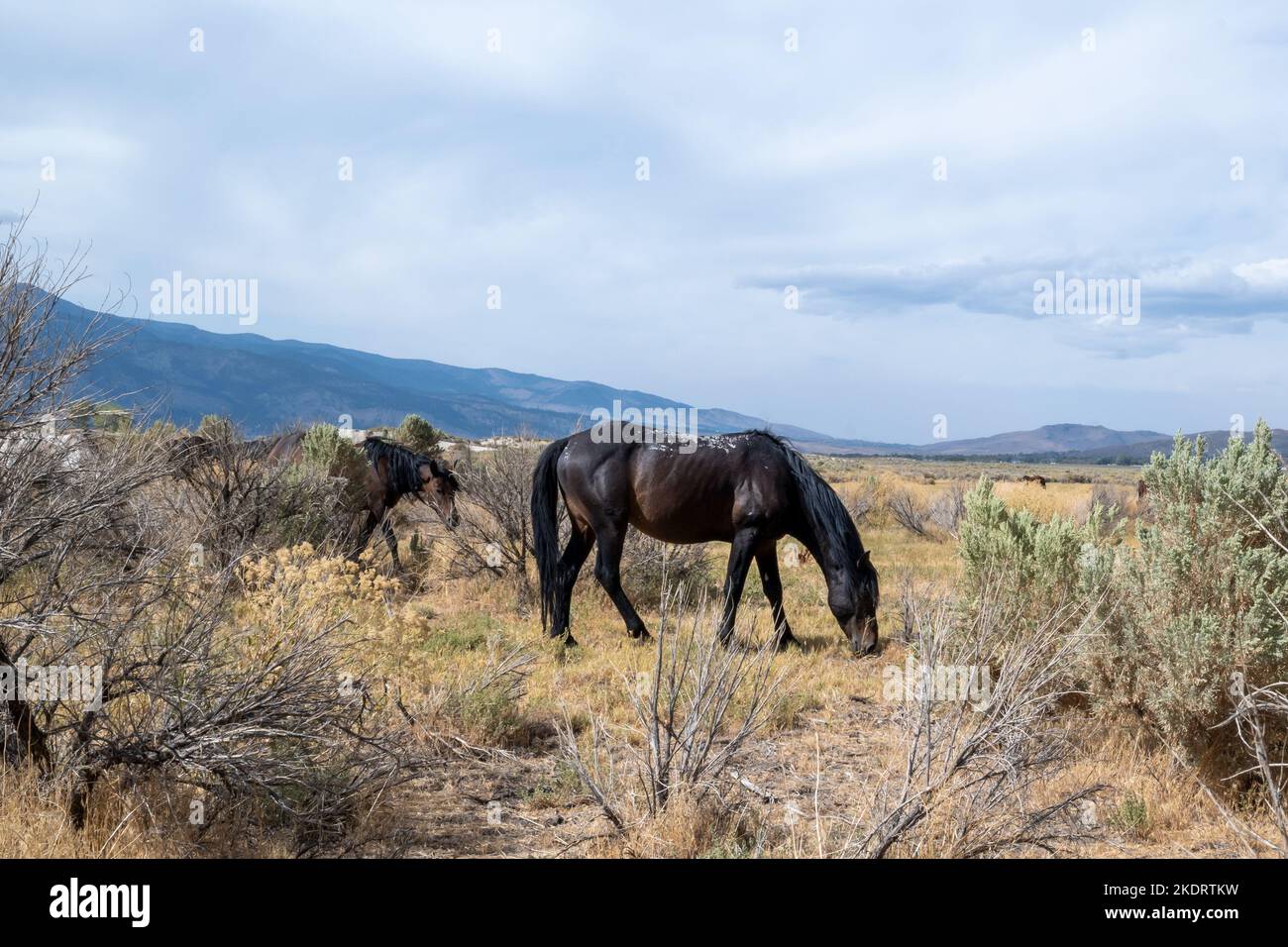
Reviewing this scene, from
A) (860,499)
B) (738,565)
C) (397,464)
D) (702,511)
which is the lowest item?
(738,565)

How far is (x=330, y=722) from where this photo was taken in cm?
423

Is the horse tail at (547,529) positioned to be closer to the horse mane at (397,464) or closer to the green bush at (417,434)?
the horse mane at (397,464)

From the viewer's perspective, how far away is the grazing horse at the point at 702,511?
7.85 m

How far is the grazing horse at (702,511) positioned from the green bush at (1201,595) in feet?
9.16

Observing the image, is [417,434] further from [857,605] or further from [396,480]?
[857,605]

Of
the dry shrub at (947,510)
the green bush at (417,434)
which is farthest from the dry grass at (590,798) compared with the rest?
the green bush at (417,434)

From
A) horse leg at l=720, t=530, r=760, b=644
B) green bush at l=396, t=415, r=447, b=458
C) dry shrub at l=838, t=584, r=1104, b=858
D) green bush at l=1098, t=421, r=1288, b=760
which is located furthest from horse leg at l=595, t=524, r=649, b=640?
green bush at l=396, t=415, r=447, b=458

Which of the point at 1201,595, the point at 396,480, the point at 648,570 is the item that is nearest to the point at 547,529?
the point at 648,570

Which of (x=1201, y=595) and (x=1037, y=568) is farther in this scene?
(x=1037, y=568)

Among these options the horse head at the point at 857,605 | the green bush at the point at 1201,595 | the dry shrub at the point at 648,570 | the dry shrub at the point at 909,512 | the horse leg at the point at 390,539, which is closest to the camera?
the green bush at the point at 1201,595

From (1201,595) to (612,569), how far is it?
4.99m

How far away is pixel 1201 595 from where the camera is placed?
4.85 m

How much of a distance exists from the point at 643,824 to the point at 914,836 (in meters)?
1.13
